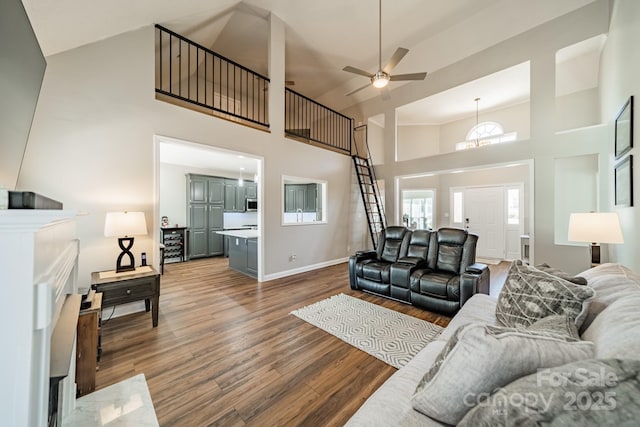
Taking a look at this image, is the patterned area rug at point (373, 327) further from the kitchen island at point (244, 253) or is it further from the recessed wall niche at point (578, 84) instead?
the recessed wall niche at point (578, 84)

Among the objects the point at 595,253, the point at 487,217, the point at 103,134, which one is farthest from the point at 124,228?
the point at 487,217

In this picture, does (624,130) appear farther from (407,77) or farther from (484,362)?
(484,362)

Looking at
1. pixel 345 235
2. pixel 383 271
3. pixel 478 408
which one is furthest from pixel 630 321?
pixel 345 235

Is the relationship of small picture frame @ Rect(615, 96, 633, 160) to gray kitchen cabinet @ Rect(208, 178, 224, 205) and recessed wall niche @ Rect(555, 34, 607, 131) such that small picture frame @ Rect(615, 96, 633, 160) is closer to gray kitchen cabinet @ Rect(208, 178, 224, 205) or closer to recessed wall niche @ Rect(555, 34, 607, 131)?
recessed wall niche @ Rect(555, 34, 607, 131)

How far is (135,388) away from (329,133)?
262 inches

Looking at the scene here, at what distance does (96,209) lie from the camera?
2.77 metres

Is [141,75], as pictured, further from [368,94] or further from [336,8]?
[368,94]

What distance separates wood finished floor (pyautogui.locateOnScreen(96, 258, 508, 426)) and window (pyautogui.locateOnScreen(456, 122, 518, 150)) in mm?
5767

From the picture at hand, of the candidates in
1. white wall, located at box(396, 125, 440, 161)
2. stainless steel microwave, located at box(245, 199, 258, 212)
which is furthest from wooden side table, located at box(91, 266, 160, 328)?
white wall, located at box(396, 125, 440, 161)

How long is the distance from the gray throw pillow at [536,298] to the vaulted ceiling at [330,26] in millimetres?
4246

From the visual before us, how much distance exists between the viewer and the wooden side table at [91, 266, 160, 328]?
2.47 m

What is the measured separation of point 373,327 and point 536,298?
164 cm

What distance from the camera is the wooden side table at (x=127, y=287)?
8.10ft

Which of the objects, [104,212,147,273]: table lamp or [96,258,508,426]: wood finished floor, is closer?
[96,258,508,426]: wood finished floor
